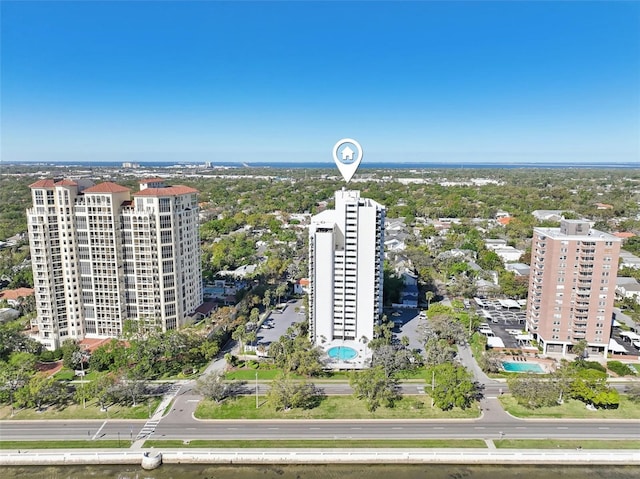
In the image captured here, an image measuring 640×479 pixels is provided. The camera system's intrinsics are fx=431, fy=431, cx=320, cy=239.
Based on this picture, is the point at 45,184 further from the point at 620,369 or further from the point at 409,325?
the point at 620,369

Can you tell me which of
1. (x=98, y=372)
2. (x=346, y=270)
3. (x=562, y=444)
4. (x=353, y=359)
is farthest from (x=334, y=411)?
(x=98, y=372)

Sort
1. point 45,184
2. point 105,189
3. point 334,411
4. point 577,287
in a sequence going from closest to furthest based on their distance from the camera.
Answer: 1. point 334,411
2. point 577,287
3. point 45,184
4. point 105,189

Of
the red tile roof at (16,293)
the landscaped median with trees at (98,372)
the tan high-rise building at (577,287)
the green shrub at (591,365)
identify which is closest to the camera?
the landscaped median with trees at (98,372)

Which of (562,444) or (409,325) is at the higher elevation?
(409,325)

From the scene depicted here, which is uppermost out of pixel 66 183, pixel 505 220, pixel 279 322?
pixel 66 183

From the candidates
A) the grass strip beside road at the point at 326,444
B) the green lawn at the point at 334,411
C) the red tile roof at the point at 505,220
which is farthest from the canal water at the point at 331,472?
the red tile roof at the point at 505,220

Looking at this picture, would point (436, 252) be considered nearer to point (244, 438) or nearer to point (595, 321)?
point (595, 321)

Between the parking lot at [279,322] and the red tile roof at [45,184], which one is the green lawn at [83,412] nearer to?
the parking lot at [279,322]

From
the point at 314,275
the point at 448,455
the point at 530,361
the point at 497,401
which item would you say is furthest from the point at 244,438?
the point at 530,361
